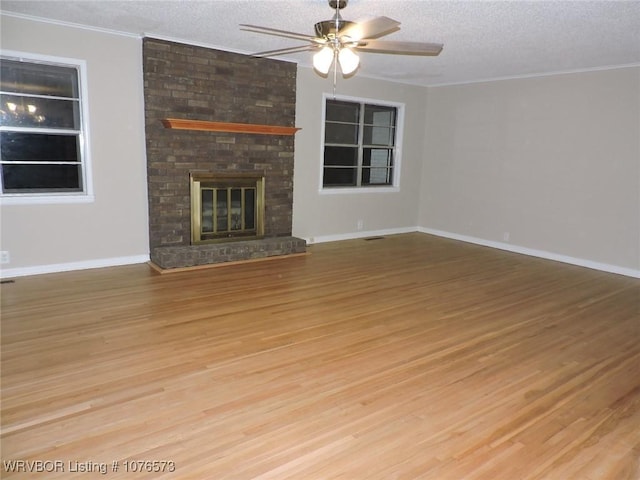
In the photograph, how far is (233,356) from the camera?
9.55ft

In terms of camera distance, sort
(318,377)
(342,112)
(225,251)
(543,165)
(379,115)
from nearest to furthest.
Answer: (318,377)
(225,251)
(543,165)
(342,112)
(379,115)

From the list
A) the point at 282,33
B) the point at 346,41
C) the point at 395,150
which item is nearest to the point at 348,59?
the point at 346,41

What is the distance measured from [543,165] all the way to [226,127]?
4.19m

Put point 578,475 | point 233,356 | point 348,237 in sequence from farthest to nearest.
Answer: point 348,237 < point 233,356 < point 578,475

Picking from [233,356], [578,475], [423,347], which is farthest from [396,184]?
[578,475]

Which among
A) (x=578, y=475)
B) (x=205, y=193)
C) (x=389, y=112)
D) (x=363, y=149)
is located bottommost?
(x=578, y=475)

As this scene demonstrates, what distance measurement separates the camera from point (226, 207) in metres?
5.49

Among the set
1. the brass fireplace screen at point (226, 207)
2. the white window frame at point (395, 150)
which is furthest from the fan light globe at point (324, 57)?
the white window frame at point (395, 150)

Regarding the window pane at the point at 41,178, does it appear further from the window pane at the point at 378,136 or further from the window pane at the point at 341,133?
the window pane at the point at 378,136

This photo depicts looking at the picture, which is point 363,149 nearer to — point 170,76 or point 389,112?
point 389,112

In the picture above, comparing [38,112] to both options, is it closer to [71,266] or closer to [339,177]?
[71,266]

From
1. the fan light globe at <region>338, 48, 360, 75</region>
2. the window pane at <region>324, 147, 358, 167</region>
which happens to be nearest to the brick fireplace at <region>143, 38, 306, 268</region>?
the window pane at <region>324, 147, 358, 167</region>

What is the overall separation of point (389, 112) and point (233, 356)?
541 centimetres

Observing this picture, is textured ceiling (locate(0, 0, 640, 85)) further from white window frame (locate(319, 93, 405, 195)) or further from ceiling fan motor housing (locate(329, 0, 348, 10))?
white window frame (locate(319, 93, 405, 195))
